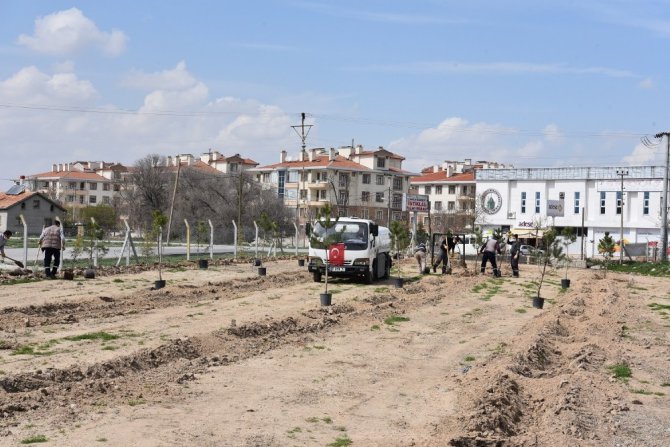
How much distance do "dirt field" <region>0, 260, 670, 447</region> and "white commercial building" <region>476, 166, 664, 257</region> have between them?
55.0 meters

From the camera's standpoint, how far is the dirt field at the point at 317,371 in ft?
29.2

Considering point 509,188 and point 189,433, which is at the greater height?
point 509,188

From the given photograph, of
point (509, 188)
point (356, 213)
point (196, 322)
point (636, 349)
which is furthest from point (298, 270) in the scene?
point (356, 213)

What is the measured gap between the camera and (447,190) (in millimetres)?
122125

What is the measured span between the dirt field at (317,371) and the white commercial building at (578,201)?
5504cm

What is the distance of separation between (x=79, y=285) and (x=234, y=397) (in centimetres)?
1494

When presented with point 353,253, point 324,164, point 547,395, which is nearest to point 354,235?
point 353,253

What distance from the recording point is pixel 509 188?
285 ft

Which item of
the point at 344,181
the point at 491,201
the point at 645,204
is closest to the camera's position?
the point at 645,204

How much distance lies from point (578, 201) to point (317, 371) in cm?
7307

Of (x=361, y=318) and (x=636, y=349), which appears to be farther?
(x=361, y=318)

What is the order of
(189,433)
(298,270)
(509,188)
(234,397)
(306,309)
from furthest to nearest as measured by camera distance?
1. (509,188)
2. (298,270)
3. (306,309)
4. (234,397)
5. (189,433)

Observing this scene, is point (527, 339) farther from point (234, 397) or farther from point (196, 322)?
point (234, 397)

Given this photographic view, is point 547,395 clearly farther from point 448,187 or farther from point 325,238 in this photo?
point 448,187
